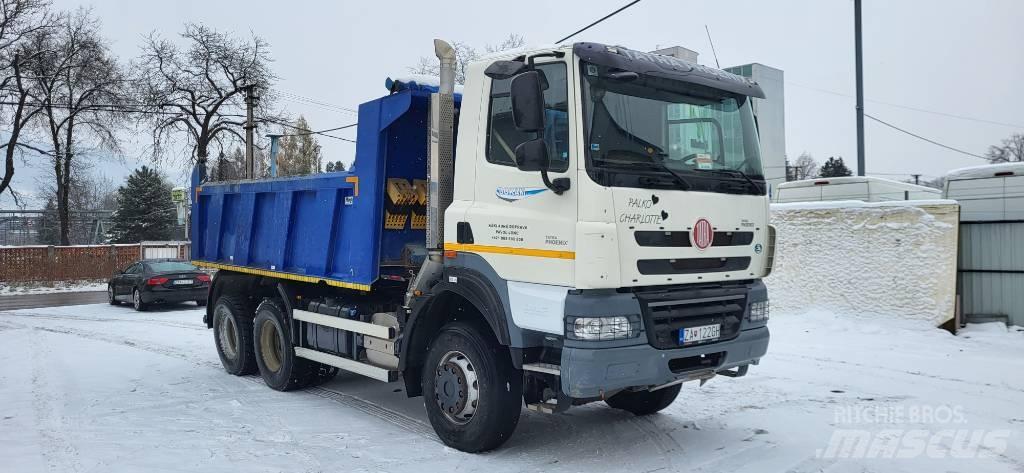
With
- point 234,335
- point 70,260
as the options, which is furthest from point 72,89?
point 234,335

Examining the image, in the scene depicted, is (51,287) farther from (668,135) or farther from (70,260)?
(668,135)

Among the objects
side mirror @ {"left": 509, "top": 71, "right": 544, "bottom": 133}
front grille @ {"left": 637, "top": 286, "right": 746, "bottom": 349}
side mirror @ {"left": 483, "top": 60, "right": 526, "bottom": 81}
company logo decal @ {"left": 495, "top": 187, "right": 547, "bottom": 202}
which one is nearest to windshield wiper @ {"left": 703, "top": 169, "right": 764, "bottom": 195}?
front grille @ {"left": 637, "top": 286, "right": 746, "bottom": 349}

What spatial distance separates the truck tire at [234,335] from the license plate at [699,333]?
6001mm

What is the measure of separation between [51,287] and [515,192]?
95.5 ft

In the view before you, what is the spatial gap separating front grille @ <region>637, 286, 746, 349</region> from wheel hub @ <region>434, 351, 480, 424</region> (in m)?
1.47

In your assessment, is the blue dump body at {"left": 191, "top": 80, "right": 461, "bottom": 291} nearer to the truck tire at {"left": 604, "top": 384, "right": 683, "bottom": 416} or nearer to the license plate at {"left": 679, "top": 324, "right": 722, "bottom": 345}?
the truck tire at {"left": 604, "top": 384, "right": 683, "bottom": 416}

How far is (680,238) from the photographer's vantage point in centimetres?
536

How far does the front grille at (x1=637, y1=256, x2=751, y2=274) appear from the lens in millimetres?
5184

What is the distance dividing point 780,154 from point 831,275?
38.6 ft

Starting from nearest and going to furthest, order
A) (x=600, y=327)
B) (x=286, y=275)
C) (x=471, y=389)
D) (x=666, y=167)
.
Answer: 1. (x=600, y=327)
2. (x=666, y=167)
3. (x=471, y=389)
4. (x=286, y=275)

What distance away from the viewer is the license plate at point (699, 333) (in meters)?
5.31

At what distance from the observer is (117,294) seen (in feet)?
65.7

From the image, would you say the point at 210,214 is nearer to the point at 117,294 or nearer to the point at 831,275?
the point at 831,275

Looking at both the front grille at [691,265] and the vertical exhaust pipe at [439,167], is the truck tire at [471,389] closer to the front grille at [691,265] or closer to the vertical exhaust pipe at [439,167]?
the vertical exhaust pipe at [439,167]
